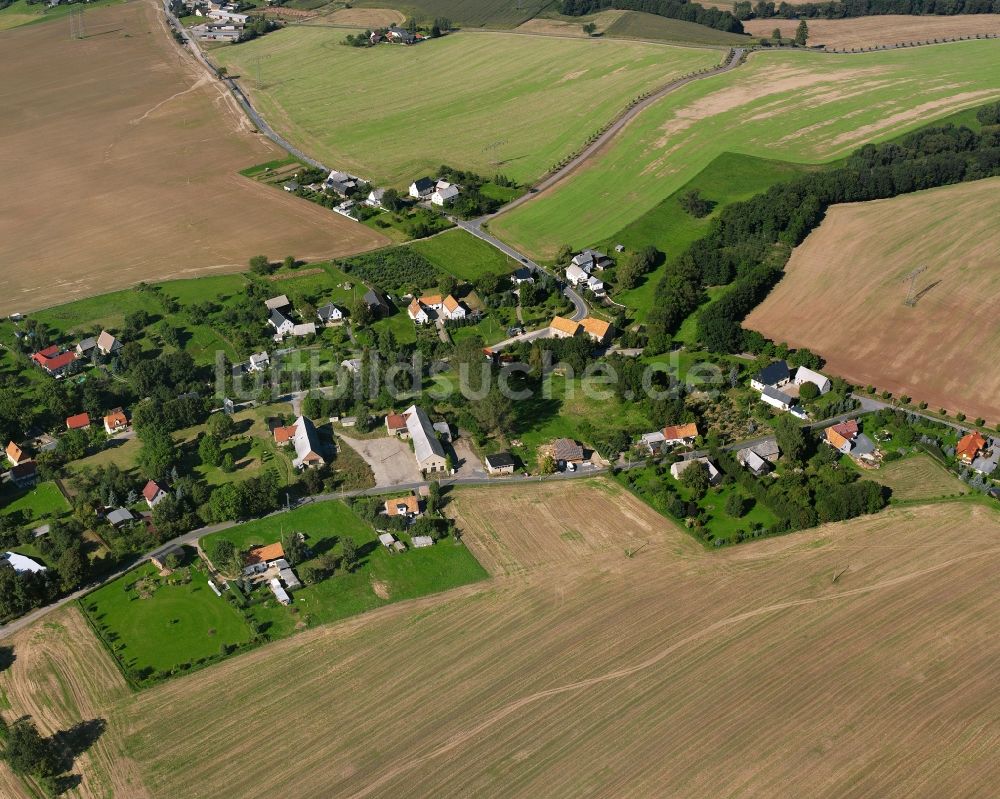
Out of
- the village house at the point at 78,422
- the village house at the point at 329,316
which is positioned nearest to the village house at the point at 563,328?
the village house at the point at 329,316

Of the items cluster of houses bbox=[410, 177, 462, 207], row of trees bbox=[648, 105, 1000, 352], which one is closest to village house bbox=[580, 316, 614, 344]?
row of trees bbox=[648, 105, 1000, 352]

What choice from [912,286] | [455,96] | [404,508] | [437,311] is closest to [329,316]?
[437,311]

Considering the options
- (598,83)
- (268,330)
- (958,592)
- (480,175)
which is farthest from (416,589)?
(598,83)

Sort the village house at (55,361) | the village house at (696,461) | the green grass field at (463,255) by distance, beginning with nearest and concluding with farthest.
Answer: the village house at (696,461) < the village house at (55,361) < the green grass field at (463,255)

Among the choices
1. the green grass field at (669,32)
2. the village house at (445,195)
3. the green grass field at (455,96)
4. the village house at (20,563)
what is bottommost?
the village house at (20,563)

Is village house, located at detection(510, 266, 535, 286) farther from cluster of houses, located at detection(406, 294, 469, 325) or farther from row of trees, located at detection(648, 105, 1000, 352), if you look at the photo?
row of trees, located at detection(648, 105, 1000, 352)

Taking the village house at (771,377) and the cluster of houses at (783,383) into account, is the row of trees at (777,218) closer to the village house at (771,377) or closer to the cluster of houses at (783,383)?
the village house at (771,377)

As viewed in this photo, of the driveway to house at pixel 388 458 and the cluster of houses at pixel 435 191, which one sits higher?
the cluster of houses at pixel 435 191
